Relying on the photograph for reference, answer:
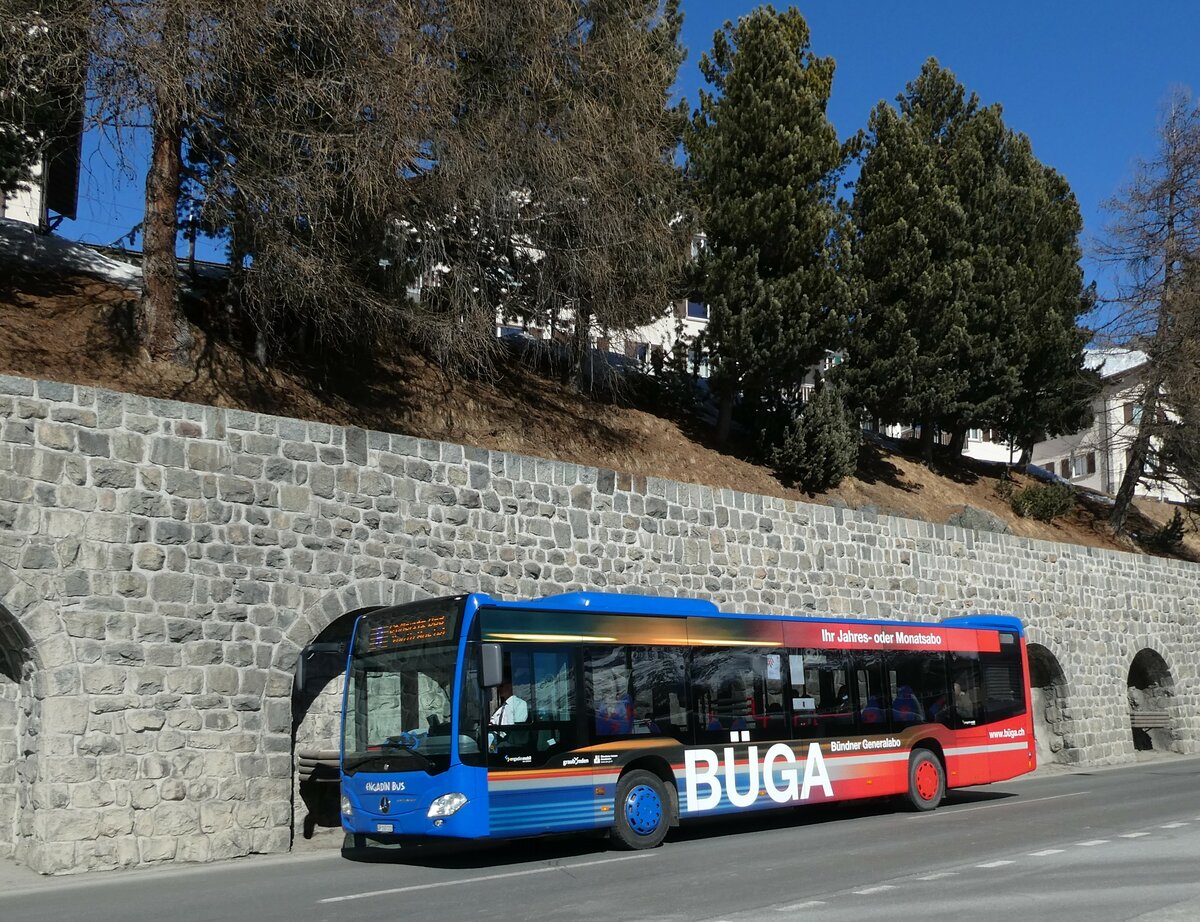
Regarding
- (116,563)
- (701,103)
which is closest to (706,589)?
(116,563)

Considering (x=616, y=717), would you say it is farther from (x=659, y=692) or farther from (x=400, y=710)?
Result: (x=400, y=710)

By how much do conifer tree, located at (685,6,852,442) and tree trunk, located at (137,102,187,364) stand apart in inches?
465

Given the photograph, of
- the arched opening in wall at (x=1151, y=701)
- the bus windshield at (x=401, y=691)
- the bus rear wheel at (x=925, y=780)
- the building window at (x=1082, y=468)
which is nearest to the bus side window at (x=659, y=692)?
the bus windshield at (x=401, y=691)

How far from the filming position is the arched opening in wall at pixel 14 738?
36.7 feet

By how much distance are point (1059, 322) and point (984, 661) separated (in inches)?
885

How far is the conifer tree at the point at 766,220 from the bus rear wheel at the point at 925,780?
11.5 meters

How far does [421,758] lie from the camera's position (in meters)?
11.0

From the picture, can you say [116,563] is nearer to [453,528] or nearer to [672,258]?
[453,528]

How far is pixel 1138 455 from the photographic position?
34906mm

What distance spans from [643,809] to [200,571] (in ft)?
16.9

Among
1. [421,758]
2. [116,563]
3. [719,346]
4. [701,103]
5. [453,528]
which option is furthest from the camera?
[701,103]

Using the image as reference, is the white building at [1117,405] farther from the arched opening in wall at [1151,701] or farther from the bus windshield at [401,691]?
the bus windshield at [401,691]

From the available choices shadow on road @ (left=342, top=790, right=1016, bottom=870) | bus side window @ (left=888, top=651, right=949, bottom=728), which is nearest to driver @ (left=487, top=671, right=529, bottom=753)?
shadow on road @ (left=342, top=790, right=1016, bottom=870)

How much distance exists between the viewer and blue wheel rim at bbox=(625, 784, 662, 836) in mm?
11977
